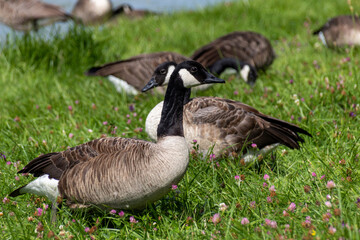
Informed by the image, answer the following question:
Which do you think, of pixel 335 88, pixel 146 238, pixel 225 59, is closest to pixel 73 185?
pixel 146 238

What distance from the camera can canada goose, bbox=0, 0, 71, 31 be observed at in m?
A: 13.1

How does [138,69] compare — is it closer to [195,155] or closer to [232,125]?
[232,125]

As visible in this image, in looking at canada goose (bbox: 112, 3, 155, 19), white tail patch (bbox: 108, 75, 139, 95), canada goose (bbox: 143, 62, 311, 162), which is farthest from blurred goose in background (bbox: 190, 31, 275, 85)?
canada goose (bbox: 112, 3, 155, 19)

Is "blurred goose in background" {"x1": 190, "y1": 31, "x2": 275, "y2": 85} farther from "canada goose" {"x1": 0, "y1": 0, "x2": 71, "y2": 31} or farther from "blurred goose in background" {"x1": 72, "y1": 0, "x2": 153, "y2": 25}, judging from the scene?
"blurred goose in background" {"x1": 72, "y1": 0, "x2": 153, "y2": 25}

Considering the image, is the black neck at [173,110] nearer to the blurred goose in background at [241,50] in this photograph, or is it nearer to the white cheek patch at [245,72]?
the white cheek patch at [245,72]

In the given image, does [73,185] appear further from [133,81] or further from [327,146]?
[133,81]

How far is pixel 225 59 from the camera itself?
26.8ft

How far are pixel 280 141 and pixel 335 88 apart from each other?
1.50 meters

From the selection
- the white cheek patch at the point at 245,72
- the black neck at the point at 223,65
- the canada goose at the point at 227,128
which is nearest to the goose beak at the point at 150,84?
the canada goose at the point at 227,128

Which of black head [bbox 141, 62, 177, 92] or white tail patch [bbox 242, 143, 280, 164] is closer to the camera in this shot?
white tail patch [bbox 242, 143, 280, 164]

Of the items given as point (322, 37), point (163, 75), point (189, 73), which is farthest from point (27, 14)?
point (189, 73)

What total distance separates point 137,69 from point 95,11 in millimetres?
8078

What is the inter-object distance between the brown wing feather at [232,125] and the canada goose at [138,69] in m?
2.45

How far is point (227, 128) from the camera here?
5199 mm
